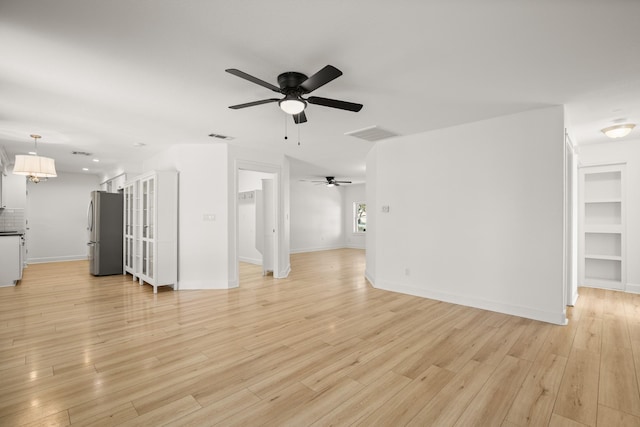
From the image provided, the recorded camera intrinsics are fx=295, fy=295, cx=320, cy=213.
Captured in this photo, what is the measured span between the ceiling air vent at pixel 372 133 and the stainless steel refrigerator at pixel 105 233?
223 inches

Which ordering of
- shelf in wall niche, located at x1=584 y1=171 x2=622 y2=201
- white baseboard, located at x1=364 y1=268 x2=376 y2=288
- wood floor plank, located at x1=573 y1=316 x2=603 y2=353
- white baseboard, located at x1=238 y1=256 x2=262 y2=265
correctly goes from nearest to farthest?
wood floor plank, located at x1=573 y1=316 x2=603 y2=353, shelf in wall niche, located at x1=584 y1=171 x2=622 y2=201, white baseboard, located at x1=364 y1=268 x2=376 y2=288, white baseboard, located at x1=238 y1=256 x2=262 y2=265

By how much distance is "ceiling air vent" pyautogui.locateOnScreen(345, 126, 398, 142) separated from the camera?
4.50 m

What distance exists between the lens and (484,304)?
408 cm

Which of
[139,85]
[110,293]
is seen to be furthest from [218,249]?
[139,85]

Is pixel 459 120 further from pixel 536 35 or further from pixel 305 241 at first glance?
pixel 305 241

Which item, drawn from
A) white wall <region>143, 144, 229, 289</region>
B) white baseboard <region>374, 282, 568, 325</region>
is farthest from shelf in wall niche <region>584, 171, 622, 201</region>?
white wall <region>143, 144, 229, 289</region>

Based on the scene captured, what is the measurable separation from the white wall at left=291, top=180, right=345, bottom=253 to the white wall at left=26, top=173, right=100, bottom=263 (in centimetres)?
643

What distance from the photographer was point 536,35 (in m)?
2.14

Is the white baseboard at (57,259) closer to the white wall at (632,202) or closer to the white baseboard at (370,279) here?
the white baseboard at (370,279)

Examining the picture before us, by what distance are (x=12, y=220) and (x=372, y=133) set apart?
347 inches

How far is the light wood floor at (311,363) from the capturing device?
193 centimetres

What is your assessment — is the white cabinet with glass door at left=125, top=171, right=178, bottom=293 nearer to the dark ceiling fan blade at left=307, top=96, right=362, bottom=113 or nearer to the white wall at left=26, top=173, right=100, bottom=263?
the dark ceiling fan blade at left=307, top=96, right=362, bottom=113

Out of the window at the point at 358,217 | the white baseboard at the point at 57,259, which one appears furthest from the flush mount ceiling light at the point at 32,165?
the window at the point at 358,217

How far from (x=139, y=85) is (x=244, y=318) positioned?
2850 millimetres
